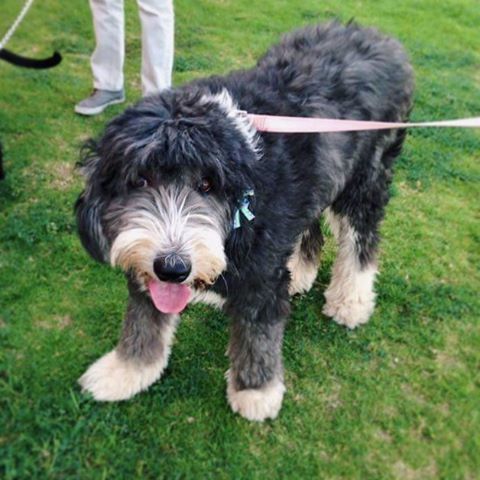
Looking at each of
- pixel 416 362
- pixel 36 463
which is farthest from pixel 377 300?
pixel 36 463

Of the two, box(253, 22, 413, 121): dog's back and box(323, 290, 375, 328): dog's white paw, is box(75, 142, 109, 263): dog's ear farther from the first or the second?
box(323, 290, 375, 328): dog's white paw

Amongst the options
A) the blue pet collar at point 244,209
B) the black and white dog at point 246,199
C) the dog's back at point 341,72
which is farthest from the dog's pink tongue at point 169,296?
the dog's back at point 341,72

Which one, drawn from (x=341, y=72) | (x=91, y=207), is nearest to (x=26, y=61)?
(x=91, y=207)

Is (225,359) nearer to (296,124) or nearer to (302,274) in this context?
(302,274)

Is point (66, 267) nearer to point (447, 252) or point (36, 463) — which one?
point (36, 463)

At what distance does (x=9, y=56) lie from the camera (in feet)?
12.1

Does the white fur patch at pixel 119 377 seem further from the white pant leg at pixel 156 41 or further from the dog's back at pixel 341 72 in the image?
the white pant leg at pixel 156 41

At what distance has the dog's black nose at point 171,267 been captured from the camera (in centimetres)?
210

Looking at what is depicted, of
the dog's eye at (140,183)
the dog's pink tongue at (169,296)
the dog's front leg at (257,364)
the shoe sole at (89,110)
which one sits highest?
the dog's eye at (140,183)

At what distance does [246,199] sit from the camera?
2.33 m

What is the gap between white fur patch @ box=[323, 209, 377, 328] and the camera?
351cm

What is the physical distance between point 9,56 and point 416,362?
2.93 metres

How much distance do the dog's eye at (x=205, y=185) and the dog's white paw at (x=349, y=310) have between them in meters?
1.55

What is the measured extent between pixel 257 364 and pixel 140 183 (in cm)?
111
